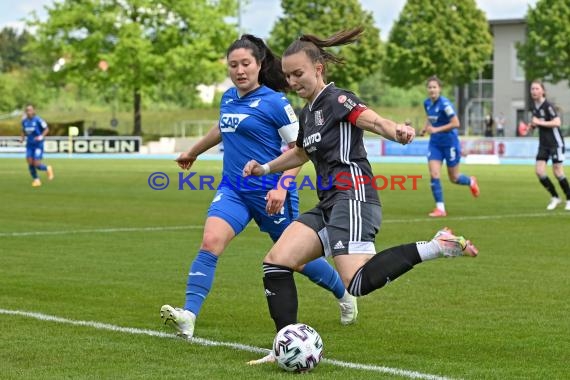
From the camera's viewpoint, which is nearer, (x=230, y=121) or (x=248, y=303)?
(x=230, y=121)

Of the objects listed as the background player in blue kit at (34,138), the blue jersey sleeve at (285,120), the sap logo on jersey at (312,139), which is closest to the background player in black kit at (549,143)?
the blue jersey sleeve at (285,120)

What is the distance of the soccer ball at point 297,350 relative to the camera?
657 cm

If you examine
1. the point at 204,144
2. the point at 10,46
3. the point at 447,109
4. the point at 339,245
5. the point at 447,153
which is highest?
the point at 10,46

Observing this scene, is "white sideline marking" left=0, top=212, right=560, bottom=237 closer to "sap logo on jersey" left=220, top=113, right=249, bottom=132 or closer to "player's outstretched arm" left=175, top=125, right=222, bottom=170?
"player's outstretched arm" left=175, top=125, right=222, bottom=170

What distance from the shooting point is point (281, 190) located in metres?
7.57

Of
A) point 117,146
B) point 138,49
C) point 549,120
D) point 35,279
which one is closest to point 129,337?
point 35,279

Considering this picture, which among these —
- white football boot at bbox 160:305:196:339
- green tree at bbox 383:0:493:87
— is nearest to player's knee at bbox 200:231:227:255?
white football boot at bbox 160:305:196:339

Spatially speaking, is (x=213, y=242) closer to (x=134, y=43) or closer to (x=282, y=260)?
(x=282, y=260)

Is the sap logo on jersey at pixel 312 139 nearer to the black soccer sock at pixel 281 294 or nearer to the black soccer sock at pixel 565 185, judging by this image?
the black soccer sock at pixel 281 294

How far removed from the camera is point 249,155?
809 cm

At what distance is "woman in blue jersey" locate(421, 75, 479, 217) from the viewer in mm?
19203

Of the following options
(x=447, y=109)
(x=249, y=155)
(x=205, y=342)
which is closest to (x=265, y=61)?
(x=249, y=155)

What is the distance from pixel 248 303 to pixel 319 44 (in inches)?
122

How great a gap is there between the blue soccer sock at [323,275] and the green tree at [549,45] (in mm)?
65919
